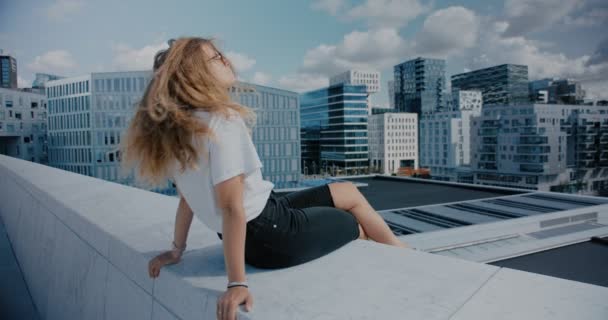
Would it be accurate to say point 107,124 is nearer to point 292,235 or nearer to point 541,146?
point 292,235

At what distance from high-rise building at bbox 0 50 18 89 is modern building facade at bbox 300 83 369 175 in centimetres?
4411

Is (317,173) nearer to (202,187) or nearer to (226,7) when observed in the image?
(226,7)

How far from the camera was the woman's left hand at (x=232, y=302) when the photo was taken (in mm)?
877

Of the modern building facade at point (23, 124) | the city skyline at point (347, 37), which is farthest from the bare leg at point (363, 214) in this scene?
the city skyline at point (347, 37)

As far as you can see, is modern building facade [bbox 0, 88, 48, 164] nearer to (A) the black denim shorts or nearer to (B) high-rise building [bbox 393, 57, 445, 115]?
(A) the black denim shorts

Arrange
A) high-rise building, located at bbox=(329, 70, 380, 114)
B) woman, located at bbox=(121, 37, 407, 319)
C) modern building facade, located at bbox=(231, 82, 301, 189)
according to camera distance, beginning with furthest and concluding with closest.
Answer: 1. high-rise building, located at bbox=(329, 70, 380, 114)
2. modern building facade, located at bbox=(231, 82, 301, 189)
3. woman, located at bbox=(121, 37, 407, 319)

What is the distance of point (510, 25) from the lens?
423ft

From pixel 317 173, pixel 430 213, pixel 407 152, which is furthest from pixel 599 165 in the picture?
pixel 430 213

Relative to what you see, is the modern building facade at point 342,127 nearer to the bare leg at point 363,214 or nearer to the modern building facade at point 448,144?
the modern building facade at point 448,144

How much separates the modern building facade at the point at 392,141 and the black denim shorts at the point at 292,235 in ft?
246

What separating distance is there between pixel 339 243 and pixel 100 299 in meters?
0.90

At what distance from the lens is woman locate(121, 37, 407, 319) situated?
105 centimetres

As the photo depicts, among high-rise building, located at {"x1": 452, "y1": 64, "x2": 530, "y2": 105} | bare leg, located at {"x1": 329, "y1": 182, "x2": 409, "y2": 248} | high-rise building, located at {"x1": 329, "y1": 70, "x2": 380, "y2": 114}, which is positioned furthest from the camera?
high-rise building, located at {"x1": 329, "y1": 70, "x2": 380, "y2": 114}


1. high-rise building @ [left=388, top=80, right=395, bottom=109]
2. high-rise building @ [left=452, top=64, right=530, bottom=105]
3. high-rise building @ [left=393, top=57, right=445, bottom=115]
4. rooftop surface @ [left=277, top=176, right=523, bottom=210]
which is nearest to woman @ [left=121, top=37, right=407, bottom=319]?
rooftop surface @ [left=277, top=176, right=523, bottom=210]
